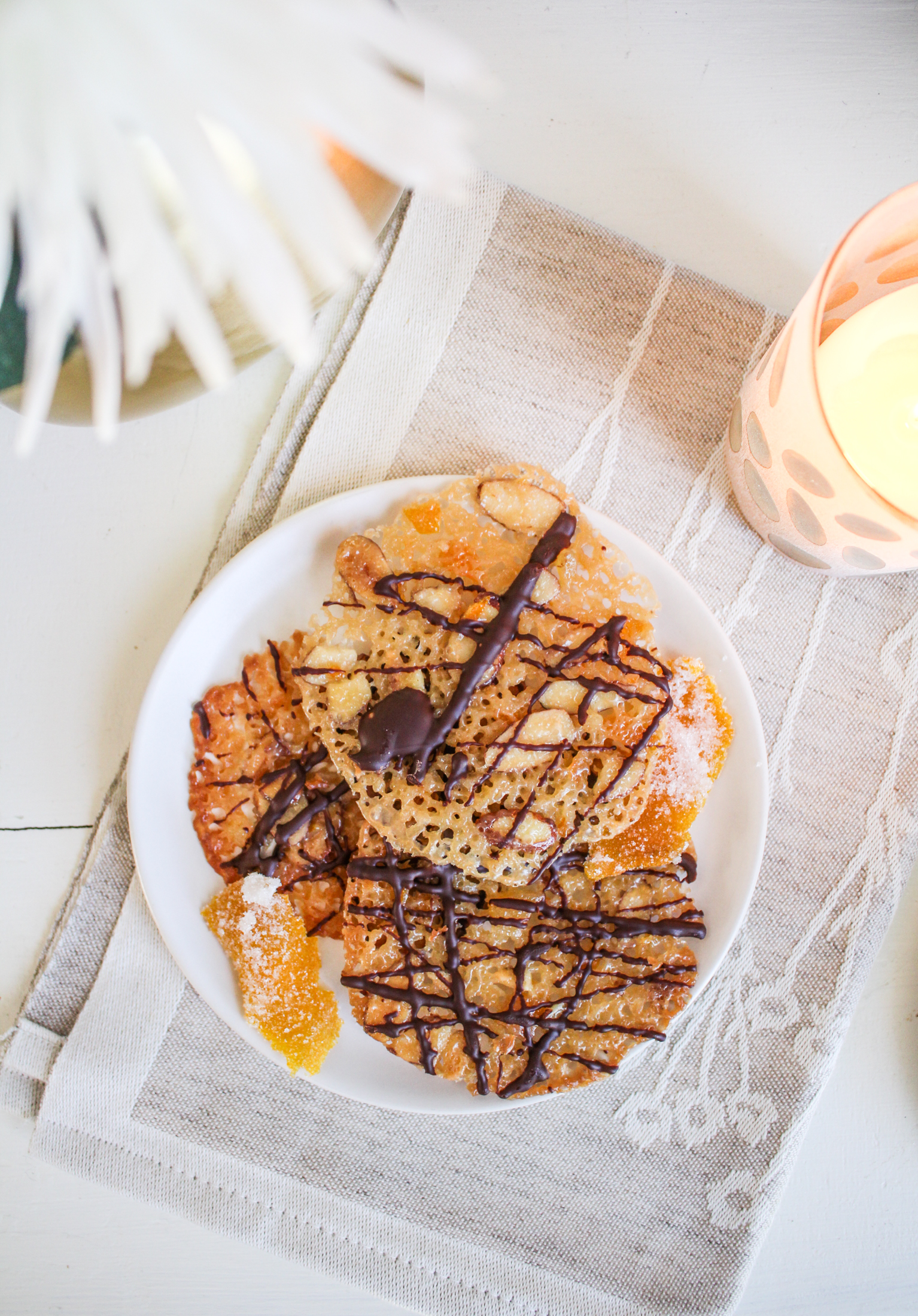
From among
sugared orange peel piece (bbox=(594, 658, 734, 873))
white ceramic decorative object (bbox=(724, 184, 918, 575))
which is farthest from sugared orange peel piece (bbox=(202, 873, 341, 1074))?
white ceramic decorative object (bbox=(724, 184, 918, 575))

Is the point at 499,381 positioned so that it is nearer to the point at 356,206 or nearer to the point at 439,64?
the point at 356,206

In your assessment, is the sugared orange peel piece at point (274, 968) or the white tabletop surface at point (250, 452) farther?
the white tabletop surface at point (250, 452)

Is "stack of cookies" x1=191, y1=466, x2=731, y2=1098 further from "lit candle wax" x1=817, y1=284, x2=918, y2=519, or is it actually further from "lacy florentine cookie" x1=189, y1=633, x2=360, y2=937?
"lit candle wax" x1=817, y1=284, x2=918, y2=519

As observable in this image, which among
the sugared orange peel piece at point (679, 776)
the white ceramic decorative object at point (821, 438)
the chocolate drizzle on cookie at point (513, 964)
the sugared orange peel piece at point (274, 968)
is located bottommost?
the sugared orange peel piece at point (274, 968)

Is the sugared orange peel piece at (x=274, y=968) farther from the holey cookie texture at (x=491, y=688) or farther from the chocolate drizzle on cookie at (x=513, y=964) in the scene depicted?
the holey cookie texture at (x=491, y=688)

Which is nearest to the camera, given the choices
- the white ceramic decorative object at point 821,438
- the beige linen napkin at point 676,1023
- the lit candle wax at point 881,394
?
the white ceramic decorative object at point 821,438

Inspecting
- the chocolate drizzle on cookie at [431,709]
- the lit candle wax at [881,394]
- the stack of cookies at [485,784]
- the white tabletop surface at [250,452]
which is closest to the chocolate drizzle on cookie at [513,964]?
the stack of cookies at [485,784]

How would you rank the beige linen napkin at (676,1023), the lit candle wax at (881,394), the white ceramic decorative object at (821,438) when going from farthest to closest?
the beige linen napkin at (676,1023), the lit candle wax at (881,394), the white ceramic decorative object at (821,438)

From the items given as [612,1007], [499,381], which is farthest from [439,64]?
[612,1007]

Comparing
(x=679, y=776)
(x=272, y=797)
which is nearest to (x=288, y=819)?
(x=272, y=797)
